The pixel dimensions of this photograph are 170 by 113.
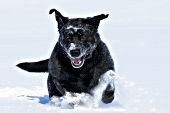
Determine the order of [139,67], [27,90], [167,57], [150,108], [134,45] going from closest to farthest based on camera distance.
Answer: [150,108]
[27,90]
[139,67]
[167,57]
[134,45]

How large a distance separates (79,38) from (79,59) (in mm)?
263

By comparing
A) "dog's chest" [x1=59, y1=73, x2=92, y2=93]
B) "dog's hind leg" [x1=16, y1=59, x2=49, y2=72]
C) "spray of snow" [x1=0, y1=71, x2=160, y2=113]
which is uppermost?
"dog's hind leg" [x1=16, y1=59, x2=49, y2=72]

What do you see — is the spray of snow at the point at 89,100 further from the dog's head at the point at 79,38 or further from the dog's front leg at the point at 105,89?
→ the dog's head at the point at 79,38

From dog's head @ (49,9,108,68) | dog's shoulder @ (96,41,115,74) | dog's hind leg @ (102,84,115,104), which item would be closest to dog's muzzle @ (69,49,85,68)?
dog's head @ (49,9,108,68)

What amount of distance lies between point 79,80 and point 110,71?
457 millimetres

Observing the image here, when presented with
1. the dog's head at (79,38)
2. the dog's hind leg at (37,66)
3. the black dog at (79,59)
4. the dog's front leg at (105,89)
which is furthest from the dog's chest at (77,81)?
the dog's hind leg at (37,66)

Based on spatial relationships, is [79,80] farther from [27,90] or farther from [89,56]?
[27,90]

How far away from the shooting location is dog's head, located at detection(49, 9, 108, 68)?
9641 millimetres

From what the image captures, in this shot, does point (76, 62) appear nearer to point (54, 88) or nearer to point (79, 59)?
point (79, 59)

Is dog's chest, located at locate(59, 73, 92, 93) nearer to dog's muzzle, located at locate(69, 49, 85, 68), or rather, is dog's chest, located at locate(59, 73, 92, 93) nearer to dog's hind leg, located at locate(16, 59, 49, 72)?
dog's muzzle, located at locate(69, 49, 85, 68)

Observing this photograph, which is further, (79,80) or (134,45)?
(134,45)

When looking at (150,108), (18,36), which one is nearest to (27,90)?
(150,108)

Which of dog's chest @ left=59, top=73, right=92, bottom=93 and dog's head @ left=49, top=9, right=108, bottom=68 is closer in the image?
dog's head @ left=49, top=9, right=108, bottom=68

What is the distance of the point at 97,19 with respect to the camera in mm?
9922
